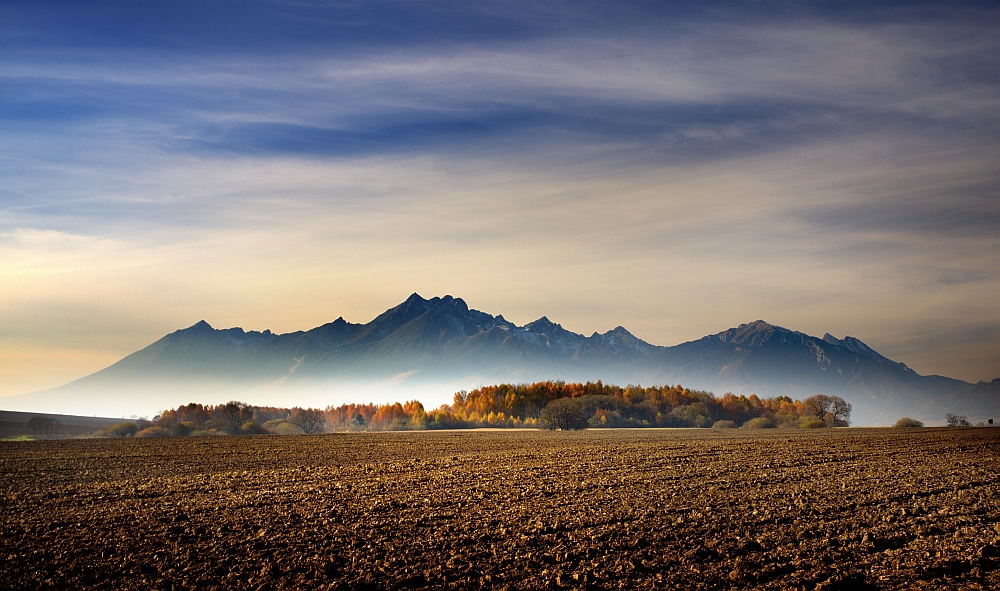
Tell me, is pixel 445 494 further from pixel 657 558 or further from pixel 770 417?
pixel 770 417

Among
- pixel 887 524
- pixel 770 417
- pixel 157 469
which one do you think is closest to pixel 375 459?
pixel 157 469

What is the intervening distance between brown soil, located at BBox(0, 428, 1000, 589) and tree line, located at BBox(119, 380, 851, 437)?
90402mm

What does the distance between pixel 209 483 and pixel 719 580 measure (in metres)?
26.0

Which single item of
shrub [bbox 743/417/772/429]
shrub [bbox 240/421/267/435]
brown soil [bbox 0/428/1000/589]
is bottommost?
shrub [bbox 743/417/772/429]

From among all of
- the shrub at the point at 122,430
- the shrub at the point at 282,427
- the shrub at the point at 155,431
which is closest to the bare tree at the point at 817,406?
the shrub at the point at 282,427

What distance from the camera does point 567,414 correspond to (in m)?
125

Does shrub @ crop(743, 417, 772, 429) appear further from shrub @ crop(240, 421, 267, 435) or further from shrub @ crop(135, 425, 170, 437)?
shrub @ crop(135, 425, 170, 437)

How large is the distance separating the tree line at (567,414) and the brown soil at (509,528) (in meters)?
90.4

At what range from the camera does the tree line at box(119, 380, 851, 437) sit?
126250 millimetres

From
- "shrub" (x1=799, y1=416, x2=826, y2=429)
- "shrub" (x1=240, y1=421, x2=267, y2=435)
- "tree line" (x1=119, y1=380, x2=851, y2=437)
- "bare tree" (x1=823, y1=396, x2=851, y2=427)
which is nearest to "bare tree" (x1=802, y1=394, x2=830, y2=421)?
"tree line" (x1=119, y1=380, x2=851, y2=437)

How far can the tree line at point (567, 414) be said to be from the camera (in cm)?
12625

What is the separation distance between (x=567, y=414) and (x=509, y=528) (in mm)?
106616

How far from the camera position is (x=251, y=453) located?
5569 centimetres

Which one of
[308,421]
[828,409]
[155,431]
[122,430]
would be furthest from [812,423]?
[122,430]
